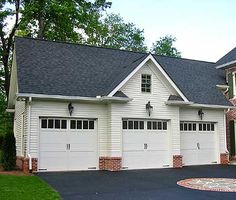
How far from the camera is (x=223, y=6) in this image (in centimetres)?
1521

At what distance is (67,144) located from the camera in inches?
611

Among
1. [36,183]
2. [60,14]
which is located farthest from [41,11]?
[36,183]

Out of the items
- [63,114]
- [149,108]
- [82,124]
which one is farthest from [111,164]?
[149,108]

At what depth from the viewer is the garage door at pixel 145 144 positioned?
16.4 m

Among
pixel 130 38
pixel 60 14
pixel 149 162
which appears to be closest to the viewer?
pixel 149 162

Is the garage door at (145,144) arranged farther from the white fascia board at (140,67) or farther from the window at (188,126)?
the white fascia board at (140,67)

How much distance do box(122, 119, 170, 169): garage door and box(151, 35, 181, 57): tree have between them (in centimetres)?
3089

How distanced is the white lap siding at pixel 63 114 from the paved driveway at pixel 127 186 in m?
1.64

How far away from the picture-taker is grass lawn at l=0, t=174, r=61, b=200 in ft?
28.8

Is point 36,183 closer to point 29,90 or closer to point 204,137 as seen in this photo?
point 29,90

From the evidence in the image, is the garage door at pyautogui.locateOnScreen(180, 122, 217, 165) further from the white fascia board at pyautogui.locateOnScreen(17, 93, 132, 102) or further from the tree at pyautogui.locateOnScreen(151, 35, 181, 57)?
the tree at pyautogui.locateOnScreen(151, 35, 181, 57)

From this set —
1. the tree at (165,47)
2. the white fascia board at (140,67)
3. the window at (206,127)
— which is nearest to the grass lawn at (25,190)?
the white fascia board at (140,67)

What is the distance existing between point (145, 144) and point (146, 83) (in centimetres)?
308

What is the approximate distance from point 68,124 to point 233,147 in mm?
10400
